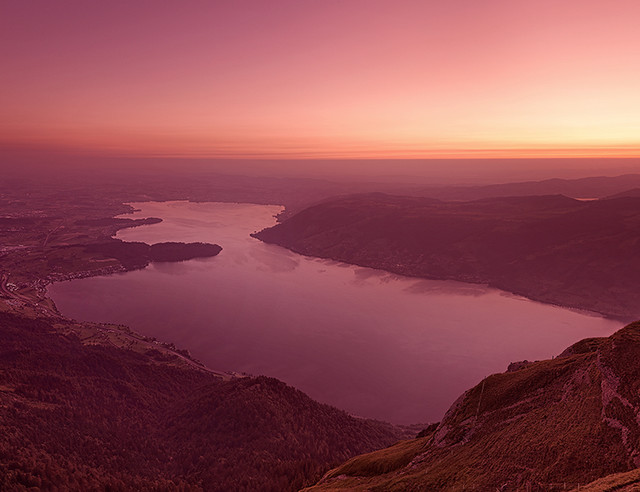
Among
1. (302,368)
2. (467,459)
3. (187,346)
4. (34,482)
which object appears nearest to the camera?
(467,459)

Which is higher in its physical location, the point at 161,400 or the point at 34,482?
the point at 34,482

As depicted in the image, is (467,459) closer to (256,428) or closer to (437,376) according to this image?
(256,428)

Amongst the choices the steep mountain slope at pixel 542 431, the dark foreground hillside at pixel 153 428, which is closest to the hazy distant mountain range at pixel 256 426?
the steep mountain slope at pixel 542 431

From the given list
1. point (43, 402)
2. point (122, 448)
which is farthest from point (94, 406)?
point (122, 448)

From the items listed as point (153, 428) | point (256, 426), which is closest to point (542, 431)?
point (256, 426)

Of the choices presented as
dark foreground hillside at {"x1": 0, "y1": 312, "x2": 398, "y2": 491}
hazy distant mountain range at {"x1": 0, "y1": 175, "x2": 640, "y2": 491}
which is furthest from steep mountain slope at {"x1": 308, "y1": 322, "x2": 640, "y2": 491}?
dark foreground hillside at {"x1": 0, "y1": 312, "x2": 398, "y2": 491}

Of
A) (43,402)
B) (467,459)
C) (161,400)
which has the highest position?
(467,459)

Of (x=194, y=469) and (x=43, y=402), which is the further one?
(x=43, y=402)
